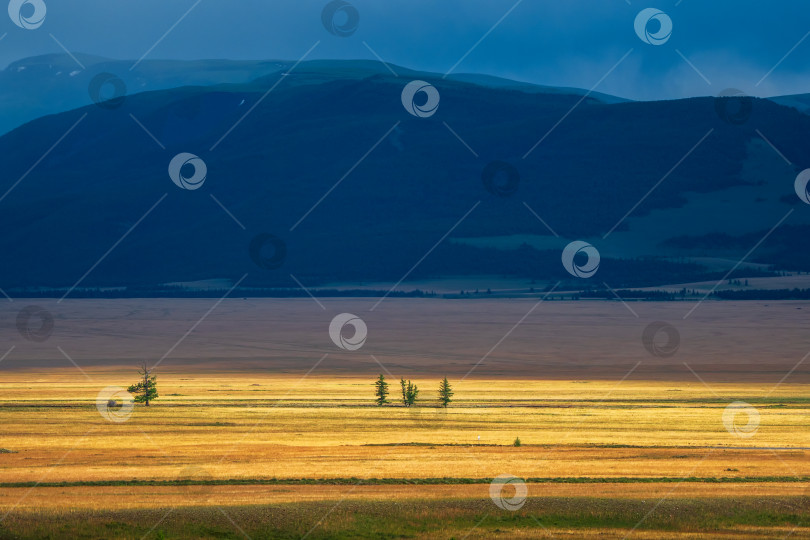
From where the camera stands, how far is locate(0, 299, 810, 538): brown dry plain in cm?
4162

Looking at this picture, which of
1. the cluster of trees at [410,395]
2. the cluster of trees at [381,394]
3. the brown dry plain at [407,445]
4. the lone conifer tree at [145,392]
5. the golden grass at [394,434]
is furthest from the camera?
the lone conifer tree at [145,392]

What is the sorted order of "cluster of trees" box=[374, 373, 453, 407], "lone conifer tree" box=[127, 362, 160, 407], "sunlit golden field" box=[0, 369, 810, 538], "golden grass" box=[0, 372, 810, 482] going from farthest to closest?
"lone conifer tree" box=[127, 362, 160, 407], "cluster of trees" box=[374, 373, 453, 407], "golden grass" box=[0, 372, 810, 482], "sunlit golden field" box=[0, 369, 810, 538]

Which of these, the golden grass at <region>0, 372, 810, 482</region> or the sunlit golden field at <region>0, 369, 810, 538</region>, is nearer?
the sunlit golden field at <region>0, 369, 810, 538</region>

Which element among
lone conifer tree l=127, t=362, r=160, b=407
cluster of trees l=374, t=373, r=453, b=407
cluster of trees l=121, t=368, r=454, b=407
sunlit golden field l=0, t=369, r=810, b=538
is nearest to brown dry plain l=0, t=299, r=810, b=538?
sunlit golden field l=0, t=369, r=810, b=538

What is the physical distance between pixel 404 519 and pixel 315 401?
51.7 m

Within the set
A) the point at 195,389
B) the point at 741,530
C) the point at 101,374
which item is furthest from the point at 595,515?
the point at 101,374

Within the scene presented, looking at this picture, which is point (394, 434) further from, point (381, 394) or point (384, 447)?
point (381, 394)

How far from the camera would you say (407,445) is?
6469 cm

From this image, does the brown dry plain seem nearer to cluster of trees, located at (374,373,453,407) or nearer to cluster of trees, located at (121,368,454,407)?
cluster of trees, located at (374,373,453,407)

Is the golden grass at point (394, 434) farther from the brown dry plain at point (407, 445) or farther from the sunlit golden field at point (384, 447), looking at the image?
the brown dry plain at point (407, 445)

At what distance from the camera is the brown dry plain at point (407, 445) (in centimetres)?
4162

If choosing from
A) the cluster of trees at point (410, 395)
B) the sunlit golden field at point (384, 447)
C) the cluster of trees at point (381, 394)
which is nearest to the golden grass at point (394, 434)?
the sunlit golden field at point (384, 447)

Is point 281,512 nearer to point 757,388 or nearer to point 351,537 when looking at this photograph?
point 351,537

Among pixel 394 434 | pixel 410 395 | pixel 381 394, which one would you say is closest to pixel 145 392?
pixel 381 394
